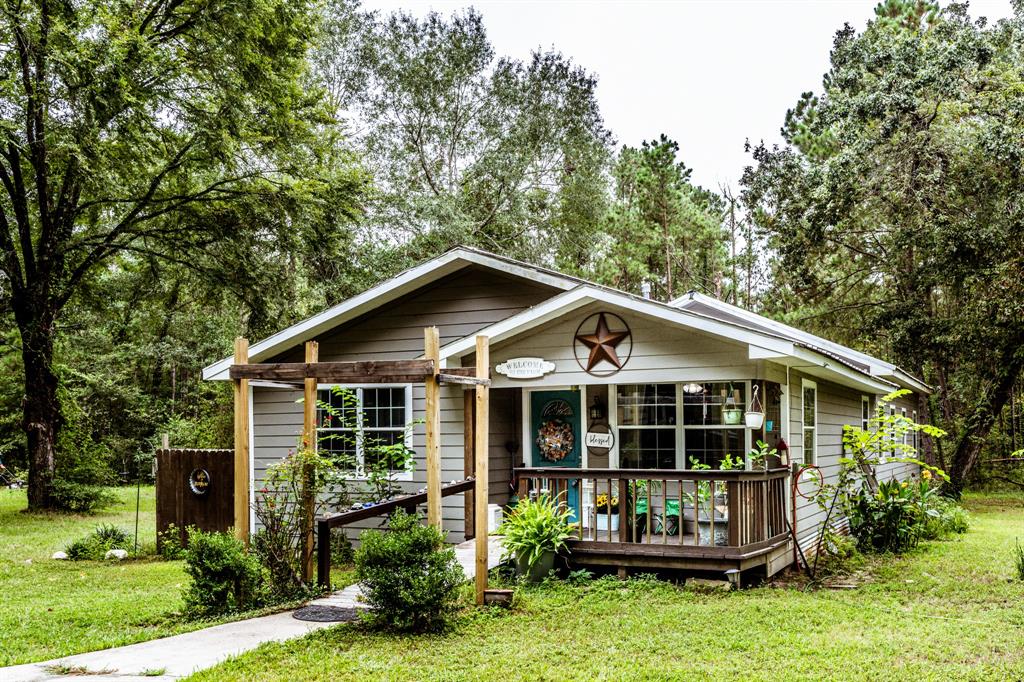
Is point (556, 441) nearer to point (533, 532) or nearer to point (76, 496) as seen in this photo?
point (533, 532)

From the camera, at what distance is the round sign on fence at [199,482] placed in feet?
37.7

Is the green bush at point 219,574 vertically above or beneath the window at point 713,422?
beneath

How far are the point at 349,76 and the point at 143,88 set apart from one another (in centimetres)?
1275

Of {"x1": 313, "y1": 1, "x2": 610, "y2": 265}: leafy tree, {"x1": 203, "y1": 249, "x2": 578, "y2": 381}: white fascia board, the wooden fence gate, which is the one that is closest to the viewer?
{"x1": 203, "y1": 249, "x2": 578, "y2": 381}: white fascia board

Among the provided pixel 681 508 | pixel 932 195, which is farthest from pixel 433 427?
pixel 932 195

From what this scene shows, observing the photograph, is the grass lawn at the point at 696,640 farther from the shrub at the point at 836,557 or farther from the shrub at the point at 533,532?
the shrub at the point at 836,557

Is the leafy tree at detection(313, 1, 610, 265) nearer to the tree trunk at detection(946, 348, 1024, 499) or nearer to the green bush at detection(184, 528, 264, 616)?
the tree trunk at detection(946, 348, 1024, 499)

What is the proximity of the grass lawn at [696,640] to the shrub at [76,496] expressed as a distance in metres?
11.5

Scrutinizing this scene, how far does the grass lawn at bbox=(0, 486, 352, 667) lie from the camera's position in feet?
20.8

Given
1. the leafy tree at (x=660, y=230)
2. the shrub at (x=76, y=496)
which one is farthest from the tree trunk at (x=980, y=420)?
the shrub at (x=76, y=496)

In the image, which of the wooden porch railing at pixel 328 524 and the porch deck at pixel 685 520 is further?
the porch deck at pixel 685 520

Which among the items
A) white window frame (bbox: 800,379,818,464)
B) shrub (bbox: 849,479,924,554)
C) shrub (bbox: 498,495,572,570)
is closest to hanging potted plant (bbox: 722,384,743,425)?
white window frame (bbox: 800,379,818,464)

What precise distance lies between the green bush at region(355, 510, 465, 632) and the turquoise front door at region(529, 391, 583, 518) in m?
3.99

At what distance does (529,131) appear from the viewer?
26.6 meters
